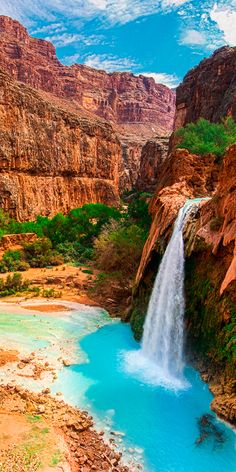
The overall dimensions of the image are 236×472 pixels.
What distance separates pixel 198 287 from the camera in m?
11.6

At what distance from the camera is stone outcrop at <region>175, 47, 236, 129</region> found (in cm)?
3967

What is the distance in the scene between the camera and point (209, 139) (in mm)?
24312

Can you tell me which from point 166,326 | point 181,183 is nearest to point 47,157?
point 181,183

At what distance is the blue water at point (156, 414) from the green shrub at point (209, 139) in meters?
13.2

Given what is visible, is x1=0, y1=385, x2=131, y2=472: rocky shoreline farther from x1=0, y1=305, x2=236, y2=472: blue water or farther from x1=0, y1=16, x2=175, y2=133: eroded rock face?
x1=0, y1=16, x2=175, y2=133: eroded rock face

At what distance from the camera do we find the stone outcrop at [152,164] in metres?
51.7

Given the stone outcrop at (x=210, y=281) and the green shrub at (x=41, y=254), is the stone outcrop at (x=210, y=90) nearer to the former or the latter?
the green shrub at (x=41, y=254)

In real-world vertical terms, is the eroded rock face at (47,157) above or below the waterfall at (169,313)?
above

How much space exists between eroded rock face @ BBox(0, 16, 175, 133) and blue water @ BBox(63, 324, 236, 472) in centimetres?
9468

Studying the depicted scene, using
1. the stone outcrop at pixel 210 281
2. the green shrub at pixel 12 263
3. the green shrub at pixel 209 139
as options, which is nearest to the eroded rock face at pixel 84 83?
the green shrub at pixel 209 139

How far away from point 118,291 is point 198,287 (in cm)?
693

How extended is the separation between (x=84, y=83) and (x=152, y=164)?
7849cm

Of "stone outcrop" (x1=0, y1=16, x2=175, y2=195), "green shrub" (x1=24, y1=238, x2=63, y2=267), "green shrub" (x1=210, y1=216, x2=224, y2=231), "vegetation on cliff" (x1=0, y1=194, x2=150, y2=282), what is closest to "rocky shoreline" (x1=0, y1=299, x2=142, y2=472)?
"green shrub" (x1=210, y1=216, x2=224, y2=231)

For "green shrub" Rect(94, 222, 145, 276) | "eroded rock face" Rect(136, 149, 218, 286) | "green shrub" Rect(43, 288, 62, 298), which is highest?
"eroded rock face" Rect(136, 149, 218, 286)
